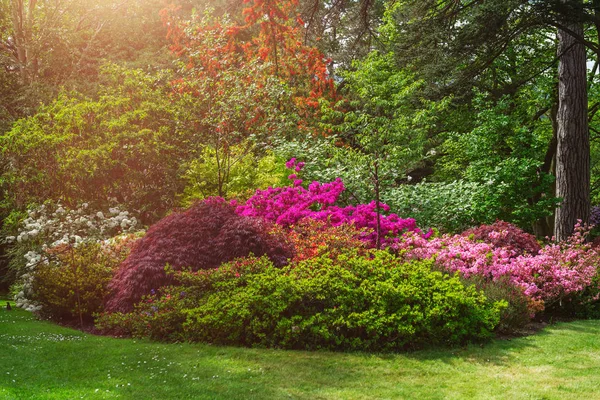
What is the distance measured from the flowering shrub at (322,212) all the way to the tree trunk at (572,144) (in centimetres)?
338

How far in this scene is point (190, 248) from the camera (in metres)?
7.65

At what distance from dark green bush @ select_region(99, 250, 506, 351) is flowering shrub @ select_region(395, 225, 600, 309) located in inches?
41.4

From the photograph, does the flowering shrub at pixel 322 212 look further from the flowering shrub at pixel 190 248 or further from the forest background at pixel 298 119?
the flowering shrub at pixel 190 248

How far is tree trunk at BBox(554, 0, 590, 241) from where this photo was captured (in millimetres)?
10617

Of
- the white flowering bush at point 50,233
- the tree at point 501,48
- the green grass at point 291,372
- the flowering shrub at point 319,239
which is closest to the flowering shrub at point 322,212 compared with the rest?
the flowering shrub at point 319,239

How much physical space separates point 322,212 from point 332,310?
292 centimetres

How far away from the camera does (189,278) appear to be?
6867mm

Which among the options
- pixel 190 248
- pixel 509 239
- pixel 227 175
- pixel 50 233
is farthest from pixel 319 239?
pixel 50 233

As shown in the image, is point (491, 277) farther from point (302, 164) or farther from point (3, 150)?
point (3, 150)

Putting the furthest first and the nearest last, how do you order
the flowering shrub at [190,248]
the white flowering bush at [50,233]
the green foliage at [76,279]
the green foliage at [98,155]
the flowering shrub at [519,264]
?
the green foliage at [98,155] → the white flowering bush at [50,233] → the green foliage at [76,279] → the flowering shrub at [519,264] → the flowering shrub at [190,248]

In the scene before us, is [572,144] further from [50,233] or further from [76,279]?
[50,233]

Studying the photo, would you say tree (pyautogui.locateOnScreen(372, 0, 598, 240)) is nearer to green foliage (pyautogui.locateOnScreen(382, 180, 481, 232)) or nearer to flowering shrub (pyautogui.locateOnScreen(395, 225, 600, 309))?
green foliage (pyautogui.locateOnScreen(382, 180, 481, 232))

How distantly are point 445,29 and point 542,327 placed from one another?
16.7 feet

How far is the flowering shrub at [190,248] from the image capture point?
741 cm
